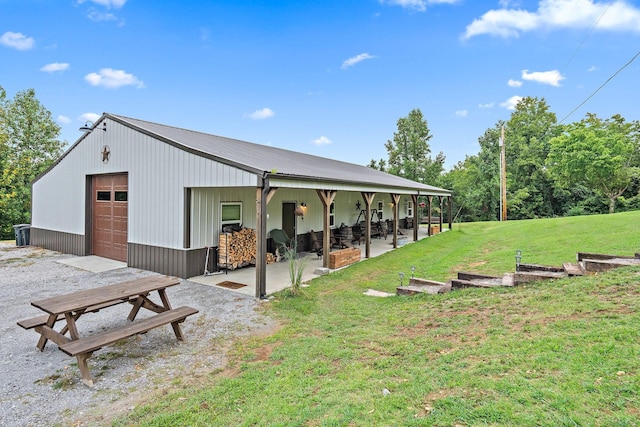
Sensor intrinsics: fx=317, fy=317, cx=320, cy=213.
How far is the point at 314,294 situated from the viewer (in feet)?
22.7

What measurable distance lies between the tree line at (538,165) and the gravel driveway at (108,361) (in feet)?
84.0

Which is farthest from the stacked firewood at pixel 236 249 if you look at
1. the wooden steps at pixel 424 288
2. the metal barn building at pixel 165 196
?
the wooden steps at pixel 424 288

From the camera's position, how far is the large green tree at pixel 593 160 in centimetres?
2480

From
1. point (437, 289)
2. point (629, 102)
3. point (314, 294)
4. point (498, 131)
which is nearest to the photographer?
point (437, 289)

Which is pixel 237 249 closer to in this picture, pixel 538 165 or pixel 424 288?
pixel 424 288

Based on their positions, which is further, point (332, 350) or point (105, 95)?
point (105, 95)

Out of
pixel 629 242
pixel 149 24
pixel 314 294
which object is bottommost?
pixel 314 294

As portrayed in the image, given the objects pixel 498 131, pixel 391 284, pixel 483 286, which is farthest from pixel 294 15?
pixel 498 131

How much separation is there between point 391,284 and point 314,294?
2.03m

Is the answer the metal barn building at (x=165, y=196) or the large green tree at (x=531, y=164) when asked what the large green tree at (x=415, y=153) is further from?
the metal barn building at (x=165, y=196)

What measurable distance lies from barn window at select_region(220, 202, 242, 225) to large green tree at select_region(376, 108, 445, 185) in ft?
88.2

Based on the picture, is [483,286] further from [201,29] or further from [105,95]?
[105,95]

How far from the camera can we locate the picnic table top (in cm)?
376

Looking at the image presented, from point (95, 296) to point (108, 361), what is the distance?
2.81 ft
